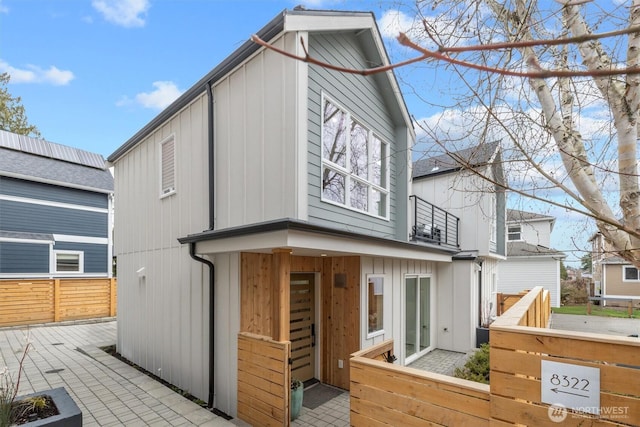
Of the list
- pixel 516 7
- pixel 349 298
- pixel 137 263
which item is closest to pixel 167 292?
pixel 137 263

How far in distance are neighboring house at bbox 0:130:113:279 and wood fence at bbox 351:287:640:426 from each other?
1469cm

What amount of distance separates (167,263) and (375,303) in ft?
14.8

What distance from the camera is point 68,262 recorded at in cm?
1570

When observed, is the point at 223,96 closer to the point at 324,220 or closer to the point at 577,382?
the point at 324,220

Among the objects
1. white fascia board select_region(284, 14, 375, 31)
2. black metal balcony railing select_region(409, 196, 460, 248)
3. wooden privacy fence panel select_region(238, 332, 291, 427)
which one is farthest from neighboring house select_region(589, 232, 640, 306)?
wooden privacy fence panel select_region(238, 332, 291, 427)

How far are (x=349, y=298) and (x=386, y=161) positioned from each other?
128 inches

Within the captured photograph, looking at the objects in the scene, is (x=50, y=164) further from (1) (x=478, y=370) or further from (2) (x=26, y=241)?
(1) (x=478, y=370)

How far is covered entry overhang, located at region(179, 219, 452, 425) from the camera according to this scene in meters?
4.33

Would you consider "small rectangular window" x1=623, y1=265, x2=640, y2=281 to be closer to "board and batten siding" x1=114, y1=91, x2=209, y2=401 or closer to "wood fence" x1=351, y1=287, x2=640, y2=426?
"wood fence" x1=351, y1=287, x2=640, y2=426

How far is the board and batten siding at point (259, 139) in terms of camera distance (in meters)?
4.70

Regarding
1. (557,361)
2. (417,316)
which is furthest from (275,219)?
(417,316)

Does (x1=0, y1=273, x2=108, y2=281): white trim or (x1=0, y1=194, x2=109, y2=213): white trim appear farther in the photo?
(x1=0, y1=194, x2=109, y2=213): white trim
